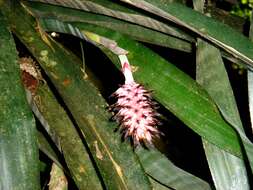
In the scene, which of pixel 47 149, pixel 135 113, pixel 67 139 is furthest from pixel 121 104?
pixel 47 149

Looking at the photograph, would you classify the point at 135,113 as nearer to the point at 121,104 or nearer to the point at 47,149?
the point at 121,104

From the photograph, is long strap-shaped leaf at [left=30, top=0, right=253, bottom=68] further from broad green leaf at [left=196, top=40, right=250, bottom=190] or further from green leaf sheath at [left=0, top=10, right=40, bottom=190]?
green leaf sheath at [left=0, top=10, right=40, bottom=190]

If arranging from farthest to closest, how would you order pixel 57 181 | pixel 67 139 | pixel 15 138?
pixel 57 181, pixel 67 139, pixel 15 138

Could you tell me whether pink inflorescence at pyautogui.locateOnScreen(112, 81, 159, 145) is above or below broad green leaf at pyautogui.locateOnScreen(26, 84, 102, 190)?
above

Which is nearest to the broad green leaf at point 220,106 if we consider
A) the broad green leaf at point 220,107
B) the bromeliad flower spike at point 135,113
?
the broad green leaf at point 220,107

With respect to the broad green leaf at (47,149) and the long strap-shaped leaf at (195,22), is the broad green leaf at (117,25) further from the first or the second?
the broad green leaf at (47,149)

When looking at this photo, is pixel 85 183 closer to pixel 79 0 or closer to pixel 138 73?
pixel 138 73

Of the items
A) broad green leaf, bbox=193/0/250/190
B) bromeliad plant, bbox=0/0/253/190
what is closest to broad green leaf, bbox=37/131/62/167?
bromeliad plant, bbox=0/0/253/190
